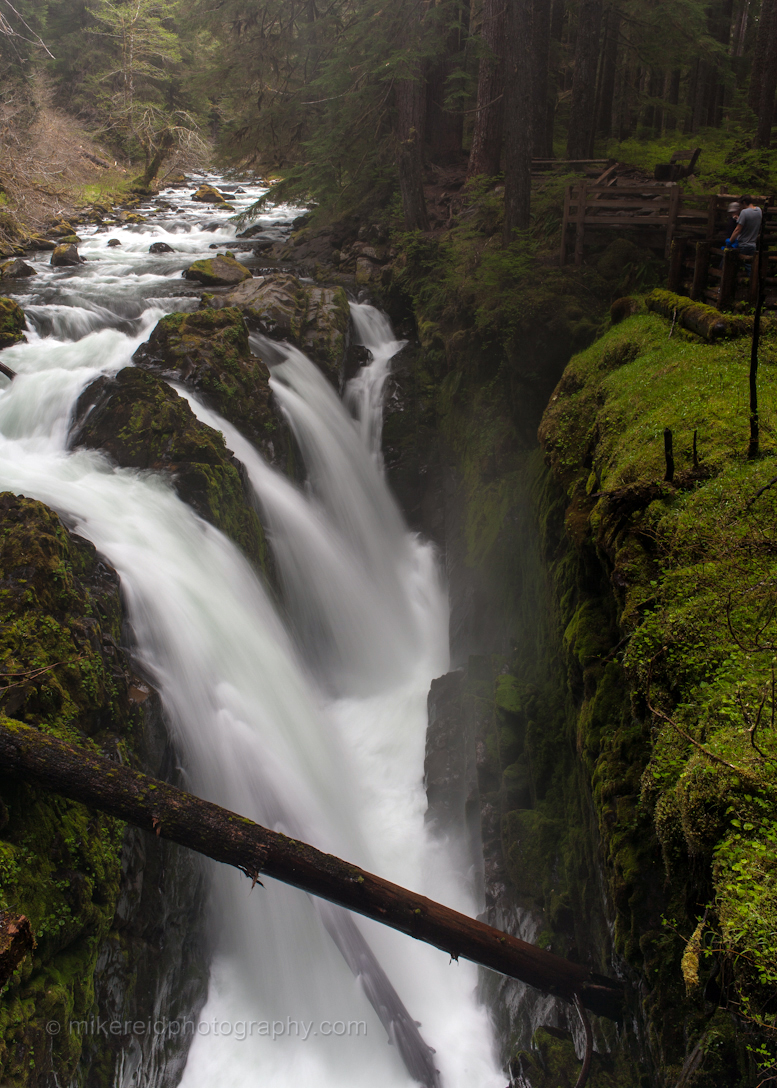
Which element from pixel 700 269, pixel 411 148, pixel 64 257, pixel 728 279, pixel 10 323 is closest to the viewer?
pixel 728 279

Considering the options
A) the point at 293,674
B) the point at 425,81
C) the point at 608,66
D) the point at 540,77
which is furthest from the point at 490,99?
the point at 293,674

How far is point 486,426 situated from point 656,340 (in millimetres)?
3881

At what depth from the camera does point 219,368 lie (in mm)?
11000

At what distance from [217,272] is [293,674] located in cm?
1068

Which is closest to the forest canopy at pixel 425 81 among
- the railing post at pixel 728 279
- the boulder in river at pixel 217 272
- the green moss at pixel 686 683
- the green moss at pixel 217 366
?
the boulder in river at pixel 217 272

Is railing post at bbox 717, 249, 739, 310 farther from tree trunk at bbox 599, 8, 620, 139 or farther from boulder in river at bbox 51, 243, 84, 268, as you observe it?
boulder in river at bbox 51, 243, 84, 268

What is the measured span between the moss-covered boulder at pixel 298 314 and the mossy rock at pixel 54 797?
796 centimetres

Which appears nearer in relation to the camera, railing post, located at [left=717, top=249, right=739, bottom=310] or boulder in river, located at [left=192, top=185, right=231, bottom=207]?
railing post, located at [left=717, top=249, right=739, bottom=310]

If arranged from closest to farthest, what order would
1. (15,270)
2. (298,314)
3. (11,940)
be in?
(11,940)
(298,314)
(15,270)

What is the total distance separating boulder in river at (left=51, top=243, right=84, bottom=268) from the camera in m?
16.1

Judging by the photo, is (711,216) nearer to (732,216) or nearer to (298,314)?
(732,216)

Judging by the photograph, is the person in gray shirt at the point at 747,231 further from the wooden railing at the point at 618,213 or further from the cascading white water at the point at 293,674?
the cascading white water at the point at 293,674

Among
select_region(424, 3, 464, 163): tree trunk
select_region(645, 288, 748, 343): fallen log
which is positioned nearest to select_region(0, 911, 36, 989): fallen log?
select_region(645, 288, 748, 343): fallen log

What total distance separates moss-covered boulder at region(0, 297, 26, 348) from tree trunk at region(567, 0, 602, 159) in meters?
13.3
